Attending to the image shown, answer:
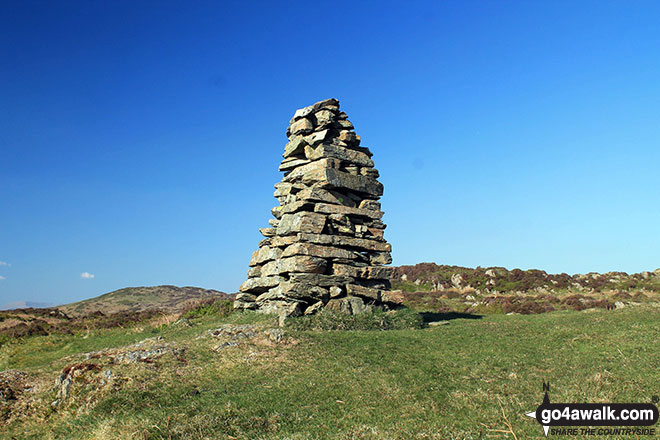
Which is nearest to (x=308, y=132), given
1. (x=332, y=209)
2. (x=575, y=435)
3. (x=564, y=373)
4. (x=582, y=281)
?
(x=332, y=209)

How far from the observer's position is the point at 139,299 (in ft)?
174

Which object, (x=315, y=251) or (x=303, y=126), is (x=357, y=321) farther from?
(x=303, y=126)

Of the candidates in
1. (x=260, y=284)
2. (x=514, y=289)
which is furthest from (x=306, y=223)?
(x=514, y=289)

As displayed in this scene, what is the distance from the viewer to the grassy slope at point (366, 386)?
8422 mm

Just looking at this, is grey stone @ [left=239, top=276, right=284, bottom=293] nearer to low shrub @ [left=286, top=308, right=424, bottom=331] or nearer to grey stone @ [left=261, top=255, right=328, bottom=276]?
grey stone @ [left=261, top=255, right=328, bottom=276]

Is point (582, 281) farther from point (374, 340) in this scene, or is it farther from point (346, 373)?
point (346, 373)

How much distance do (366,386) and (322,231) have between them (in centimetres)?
1022

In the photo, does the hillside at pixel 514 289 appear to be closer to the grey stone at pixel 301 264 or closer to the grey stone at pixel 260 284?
the grey stone at pixel 260 284

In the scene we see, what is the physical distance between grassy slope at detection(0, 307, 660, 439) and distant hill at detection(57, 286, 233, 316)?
3341 centimetres

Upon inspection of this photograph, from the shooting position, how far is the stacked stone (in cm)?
1905

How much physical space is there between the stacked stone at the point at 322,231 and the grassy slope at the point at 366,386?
361 centimetres

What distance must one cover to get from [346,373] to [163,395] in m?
4.39

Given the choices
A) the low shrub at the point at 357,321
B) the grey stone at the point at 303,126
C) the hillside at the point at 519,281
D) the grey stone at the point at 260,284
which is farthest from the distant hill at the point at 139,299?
the low shrub at the point at 357,321

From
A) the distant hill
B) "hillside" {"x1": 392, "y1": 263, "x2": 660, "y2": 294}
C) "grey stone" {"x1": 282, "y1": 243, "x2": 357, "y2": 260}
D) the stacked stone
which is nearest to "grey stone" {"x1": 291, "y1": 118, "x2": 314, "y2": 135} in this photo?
the stacked stone
